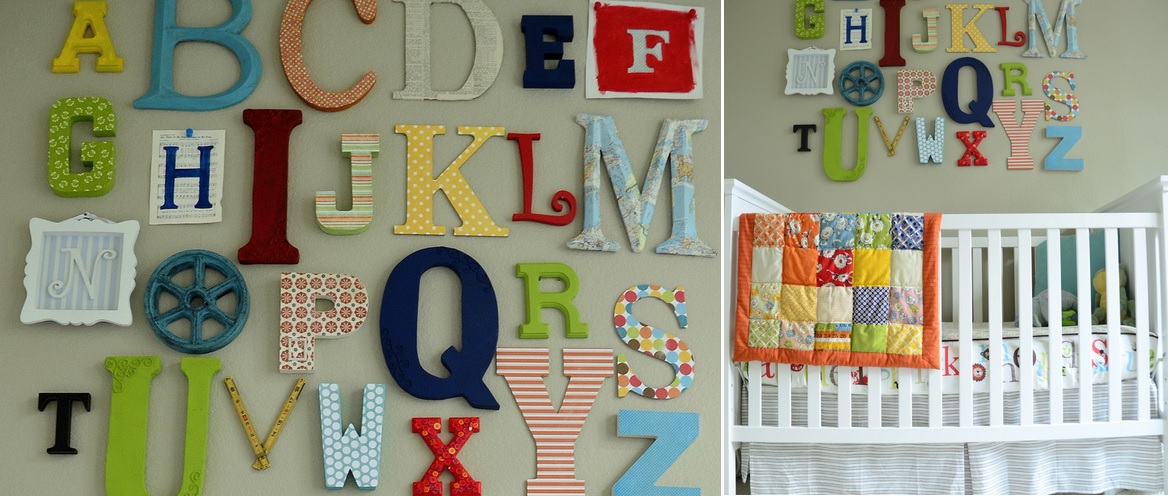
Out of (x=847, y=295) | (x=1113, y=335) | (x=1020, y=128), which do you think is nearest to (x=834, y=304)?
(x=847, y=295)

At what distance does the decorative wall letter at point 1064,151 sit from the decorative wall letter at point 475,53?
206 centimetres

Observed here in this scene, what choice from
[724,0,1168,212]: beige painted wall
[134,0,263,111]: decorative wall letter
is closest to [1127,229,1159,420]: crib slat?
[724,0,1168,212]: beige painted wall

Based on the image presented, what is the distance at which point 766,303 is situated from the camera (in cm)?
227

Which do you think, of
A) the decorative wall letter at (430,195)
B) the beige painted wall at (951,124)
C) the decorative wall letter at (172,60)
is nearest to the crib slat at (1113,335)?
the beige painted wall at (951,124)

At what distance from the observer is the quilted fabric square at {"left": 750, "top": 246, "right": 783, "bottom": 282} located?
2.28 meters

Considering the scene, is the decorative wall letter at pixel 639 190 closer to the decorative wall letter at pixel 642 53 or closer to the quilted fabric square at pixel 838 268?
the decorative wall letter at pixel 642 53

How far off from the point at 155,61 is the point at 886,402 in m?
1.79

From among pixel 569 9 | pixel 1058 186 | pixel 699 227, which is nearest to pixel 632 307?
pixel 699 227

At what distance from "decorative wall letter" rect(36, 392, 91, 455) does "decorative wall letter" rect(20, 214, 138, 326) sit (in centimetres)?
15

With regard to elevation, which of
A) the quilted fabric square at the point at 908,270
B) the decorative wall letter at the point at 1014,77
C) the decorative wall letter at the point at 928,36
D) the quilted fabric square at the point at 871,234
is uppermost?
the decorative wall letter at the point at 928,36

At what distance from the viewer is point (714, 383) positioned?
6.68 feet

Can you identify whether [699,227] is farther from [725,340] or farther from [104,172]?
[104,172]

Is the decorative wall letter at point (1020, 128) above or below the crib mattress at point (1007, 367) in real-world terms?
above

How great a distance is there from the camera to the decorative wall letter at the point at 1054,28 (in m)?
3.27
